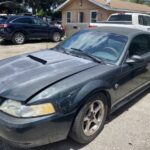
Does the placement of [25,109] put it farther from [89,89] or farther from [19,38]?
[19,38]

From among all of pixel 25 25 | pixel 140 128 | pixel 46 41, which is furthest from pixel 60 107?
pixel 46 41

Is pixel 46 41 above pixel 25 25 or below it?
below

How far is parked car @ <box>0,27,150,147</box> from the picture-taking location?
287 cm

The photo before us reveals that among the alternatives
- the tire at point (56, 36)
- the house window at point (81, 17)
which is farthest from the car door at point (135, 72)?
the house window at point (81, 17)

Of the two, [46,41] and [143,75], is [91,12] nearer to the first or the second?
[46,41]

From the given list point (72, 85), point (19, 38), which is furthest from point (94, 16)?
point (72, 85)

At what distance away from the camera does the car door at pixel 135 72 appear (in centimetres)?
402

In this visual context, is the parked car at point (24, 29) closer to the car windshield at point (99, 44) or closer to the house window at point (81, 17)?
the house window at point (81, 17)

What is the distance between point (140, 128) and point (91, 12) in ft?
72.6

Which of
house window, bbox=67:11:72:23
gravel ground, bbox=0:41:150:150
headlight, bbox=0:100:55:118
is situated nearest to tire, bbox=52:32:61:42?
house window, bbox=67:11:72:23

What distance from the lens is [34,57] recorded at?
4172 mm

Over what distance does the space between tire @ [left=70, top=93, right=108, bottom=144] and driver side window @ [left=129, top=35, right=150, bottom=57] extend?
3.78 ft

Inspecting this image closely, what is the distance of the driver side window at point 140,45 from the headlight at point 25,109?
2.00 meters

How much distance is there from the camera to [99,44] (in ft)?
14.3
